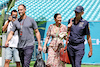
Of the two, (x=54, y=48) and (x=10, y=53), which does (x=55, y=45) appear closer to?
(x=54, y=48)

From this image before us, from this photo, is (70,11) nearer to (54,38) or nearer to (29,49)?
(54,38)

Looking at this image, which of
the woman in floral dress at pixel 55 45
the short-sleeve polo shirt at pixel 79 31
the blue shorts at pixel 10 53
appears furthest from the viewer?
the blue shorts at pixel 10 53

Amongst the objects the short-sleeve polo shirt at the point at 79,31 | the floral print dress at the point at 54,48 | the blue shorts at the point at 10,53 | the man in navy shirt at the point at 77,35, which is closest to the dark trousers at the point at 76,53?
the man in navy shirt at the point at 77,35

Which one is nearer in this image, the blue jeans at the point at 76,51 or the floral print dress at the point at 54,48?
the blue jeans at the point at 76,51

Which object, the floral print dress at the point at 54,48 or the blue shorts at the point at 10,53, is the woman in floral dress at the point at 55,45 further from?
the blue shorts at the point at 10,53

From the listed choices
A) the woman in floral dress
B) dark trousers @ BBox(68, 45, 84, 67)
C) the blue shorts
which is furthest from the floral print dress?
dark trousers @ BBox(68, 45, 84, 67)

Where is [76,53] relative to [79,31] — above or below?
below

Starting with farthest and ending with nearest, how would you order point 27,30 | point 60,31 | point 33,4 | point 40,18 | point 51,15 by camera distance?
1. point 33,4
2. point 51,15
3. point 40,18
4. point 60,31
5. point 27,30

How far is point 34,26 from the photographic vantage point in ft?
20.4

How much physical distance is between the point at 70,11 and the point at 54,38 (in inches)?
378

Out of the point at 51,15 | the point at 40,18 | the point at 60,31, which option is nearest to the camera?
the point at 60,31

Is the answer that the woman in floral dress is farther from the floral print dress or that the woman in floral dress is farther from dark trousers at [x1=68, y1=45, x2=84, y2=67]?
dark trousers at [x1=68, y1=45, x2=84, y2=67]

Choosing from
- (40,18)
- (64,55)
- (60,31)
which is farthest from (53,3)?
(64,55)

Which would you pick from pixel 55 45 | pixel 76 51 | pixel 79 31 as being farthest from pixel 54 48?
pixel 79 31
